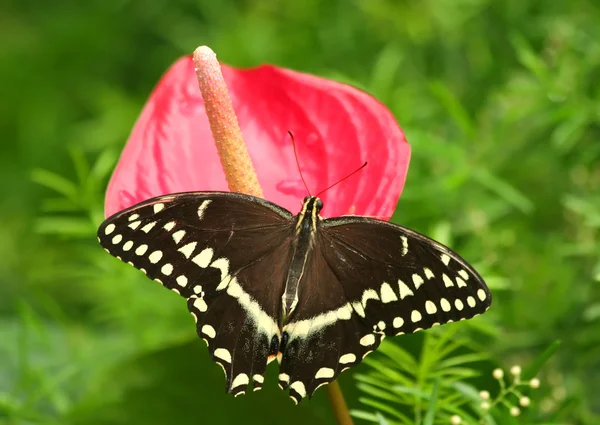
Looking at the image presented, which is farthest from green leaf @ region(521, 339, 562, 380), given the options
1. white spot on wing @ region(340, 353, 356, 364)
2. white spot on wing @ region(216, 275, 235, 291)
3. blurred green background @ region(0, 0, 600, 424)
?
white spot on wing @ region(216, 275, 235, 291)

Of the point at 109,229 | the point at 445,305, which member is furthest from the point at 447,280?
the point at 109,229

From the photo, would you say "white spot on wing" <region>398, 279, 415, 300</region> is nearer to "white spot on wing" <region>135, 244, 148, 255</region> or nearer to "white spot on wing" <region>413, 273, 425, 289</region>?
"white spot on wing" <region>413, 273, 425, 289</region>

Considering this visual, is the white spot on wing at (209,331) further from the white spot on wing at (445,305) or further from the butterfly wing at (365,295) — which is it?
the white spot on wing at (445,305)

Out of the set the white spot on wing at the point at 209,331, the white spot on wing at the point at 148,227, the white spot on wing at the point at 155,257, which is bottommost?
the white spot on wing at the point at 209,331

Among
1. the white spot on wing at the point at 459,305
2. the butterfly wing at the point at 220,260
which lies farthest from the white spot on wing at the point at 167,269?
the white spot on wing at the point at 459,305

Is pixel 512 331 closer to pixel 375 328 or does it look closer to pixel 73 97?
pixel 375 328

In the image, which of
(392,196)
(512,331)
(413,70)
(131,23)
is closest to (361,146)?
(392,196)
